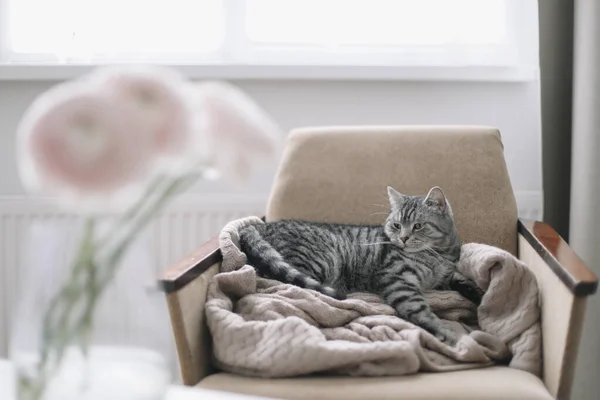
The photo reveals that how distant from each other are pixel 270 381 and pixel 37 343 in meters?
0.79

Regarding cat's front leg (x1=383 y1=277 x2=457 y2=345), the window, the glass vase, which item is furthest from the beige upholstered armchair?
the glass vase

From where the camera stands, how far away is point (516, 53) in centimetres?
266

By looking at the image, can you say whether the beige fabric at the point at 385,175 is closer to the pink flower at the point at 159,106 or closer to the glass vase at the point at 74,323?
the glass vase at the point at 74,323

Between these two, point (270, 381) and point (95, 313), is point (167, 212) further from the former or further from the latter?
point (95, 313)

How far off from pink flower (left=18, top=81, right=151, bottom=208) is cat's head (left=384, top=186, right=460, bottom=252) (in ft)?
4.58

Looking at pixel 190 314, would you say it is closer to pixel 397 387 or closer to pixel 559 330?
pixel 397 387

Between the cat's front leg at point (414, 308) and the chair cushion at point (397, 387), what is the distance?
0.64ft

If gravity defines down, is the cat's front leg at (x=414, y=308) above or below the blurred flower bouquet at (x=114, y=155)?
below

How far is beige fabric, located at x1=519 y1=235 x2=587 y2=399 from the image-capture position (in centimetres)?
156

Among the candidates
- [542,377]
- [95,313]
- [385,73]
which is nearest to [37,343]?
[95,313]

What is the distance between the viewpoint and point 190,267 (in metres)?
1.73

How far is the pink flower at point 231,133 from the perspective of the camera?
0.81 m

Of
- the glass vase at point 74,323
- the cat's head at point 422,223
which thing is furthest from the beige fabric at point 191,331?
the glass vase at point 74,323

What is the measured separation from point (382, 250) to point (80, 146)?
1.48 m
